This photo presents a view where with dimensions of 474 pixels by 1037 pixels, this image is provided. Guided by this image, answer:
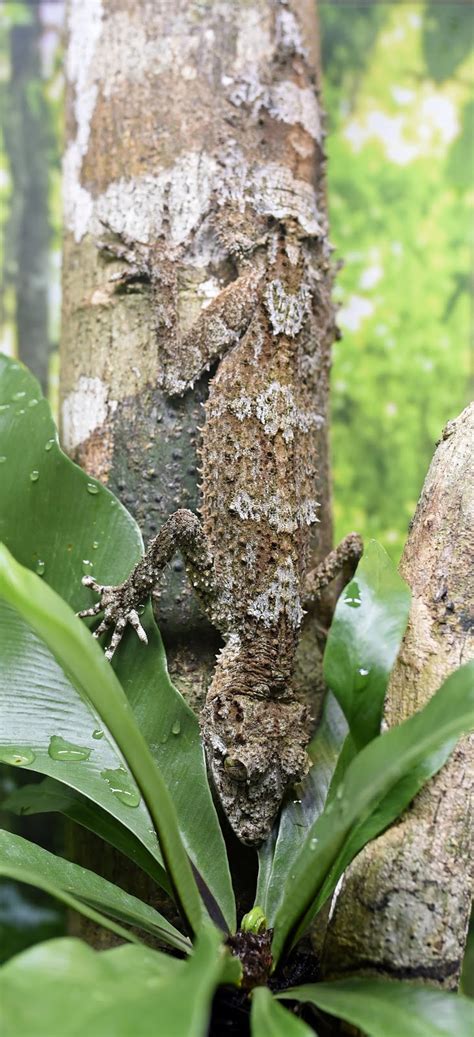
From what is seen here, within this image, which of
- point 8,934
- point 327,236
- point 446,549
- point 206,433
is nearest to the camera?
point 446,549

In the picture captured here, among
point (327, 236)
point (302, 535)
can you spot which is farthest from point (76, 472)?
point (327, 236)

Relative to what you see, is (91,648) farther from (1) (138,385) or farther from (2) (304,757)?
(1) (138,385)

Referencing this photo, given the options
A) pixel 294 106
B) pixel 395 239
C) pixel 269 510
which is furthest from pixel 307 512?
pixel 395 239

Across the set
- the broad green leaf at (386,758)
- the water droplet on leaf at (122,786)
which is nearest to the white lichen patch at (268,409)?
the water droplet on leaf at (122,786)

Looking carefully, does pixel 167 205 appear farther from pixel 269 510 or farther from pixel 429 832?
pixel 429 832

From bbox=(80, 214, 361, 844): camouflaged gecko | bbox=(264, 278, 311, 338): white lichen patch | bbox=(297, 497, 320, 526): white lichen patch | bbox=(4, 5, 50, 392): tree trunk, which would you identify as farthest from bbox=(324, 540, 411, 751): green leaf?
bbox=(4, 5, 50, 392): tree trunk

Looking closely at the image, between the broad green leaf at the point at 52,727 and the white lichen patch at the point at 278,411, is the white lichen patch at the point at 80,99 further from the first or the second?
the broad green leaf at the point at 52,727

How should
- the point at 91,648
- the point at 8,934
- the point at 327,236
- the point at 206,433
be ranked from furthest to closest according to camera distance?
1. the point at 8,934
2. the point at 327,236
3. the point at 206,433
4. the point at 91,648
